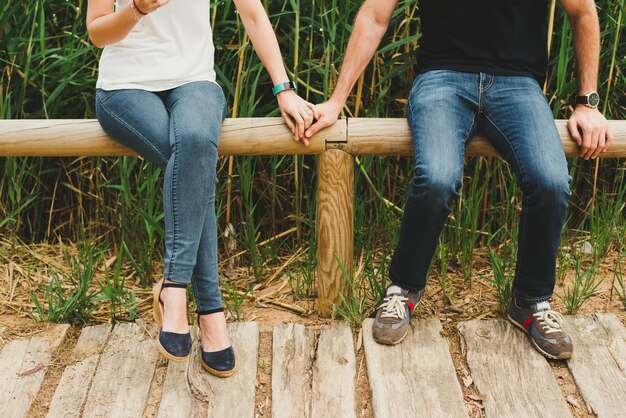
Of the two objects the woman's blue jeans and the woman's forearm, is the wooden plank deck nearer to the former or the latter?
the woman's blue jeans

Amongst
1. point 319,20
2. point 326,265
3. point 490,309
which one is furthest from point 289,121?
point 490,309

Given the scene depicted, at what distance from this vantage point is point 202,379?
2121mm

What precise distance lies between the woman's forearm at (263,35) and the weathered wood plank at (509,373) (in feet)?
3.00

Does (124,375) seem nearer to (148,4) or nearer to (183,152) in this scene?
(183,152)

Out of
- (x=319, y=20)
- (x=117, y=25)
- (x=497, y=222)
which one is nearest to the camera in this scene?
(x=117, y=25)

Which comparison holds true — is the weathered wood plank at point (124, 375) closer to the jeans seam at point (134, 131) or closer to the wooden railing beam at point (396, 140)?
the jeans seam at point (134, 131)

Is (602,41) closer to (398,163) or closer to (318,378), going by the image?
(398,163)

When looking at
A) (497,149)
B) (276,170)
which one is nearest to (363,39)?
(497,149)

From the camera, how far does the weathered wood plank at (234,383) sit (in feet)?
6.60

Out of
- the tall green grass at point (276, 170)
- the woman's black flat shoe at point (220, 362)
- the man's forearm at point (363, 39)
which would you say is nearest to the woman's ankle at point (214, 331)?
the woman's black flat shoe at point (220, 362)

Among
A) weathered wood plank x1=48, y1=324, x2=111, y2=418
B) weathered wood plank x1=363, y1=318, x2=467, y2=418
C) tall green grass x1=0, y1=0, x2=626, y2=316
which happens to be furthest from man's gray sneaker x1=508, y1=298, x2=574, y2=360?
weathered wood plank x1=48, y1=324, x2=111, y2=418

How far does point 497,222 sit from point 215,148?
134 cm

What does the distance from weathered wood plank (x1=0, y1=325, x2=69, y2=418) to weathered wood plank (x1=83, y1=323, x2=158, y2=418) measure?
0.51ft

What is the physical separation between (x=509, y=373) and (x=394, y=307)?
1.19 ft
